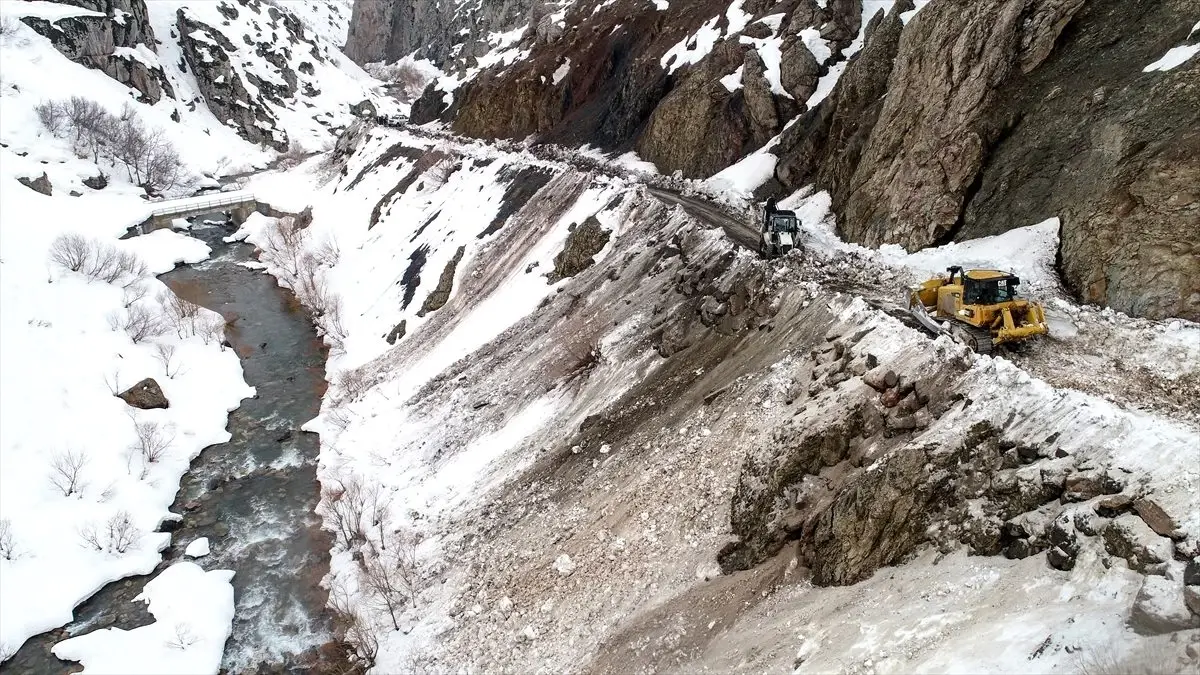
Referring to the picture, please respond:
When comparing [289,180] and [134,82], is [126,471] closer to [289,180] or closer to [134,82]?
[289,180]

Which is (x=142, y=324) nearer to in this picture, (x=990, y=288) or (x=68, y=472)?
(x=68, y=472)

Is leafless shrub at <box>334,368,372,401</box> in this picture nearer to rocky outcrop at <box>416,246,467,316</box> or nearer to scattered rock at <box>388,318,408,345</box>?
scattered rock at <box>388,318,408,345</box>

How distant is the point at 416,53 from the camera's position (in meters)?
184

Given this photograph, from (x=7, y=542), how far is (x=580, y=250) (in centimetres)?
2620

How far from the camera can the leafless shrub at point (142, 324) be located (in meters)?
39.6

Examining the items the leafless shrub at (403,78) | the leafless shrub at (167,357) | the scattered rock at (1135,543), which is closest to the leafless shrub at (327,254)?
the leafless shrub at (167,357)

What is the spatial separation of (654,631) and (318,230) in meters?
58.9

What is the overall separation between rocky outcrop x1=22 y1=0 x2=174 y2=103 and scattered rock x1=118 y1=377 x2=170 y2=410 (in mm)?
96330

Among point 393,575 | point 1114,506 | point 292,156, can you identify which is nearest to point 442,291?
point 393,575

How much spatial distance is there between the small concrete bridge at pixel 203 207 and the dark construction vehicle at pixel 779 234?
231 ft

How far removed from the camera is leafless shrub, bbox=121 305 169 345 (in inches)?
1560

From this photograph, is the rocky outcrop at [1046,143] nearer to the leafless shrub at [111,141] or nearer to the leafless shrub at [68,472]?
the leafless shrub at [68,472]

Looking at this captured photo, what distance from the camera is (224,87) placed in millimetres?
117875

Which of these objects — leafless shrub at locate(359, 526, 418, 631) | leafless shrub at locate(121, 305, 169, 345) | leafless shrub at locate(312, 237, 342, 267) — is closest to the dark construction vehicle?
leafless shrub at locate(359, 526, 418, 631)
